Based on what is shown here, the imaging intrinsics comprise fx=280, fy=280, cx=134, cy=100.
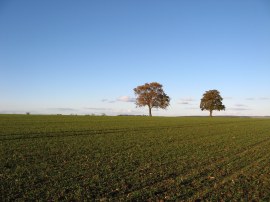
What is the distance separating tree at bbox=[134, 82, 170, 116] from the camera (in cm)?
11700

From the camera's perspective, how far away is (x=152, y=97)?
117 meters

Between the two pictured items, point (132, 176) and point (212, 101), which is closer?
point (132, 176)

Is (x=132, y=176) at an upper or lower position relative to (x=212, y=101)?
lower

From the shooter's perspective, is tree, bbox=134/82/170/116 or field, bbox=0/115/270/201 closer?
field, bbox=0/115/270/201

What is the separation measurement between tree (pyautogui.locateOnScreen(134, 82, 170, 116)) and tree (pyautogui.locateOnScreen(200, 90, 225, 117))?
28.3m

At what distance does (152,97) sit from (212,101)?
118 ft

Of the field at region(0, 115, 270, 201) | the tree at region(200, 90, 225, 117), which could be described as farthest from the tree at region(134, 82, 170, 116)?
the field at region(0, 115, 270, 201)

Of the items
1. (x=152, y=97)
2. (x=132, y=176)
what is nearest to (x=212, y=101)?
(x=152, y=97)

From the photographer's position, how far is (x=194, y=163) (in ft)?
53.6

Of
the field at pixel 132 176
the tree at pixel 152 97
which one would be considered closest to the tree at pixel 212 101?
the tree at pixel 152 97

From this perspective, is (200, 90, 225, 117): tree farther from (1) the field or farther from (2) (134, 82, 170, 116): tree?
(1) the field

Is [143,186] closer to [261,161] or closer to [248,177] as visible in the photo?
[248,177]

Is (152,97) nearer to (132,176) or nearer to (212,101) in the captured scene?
(212,101)

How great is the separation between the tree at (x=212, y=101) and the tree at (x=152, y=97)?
28344 millimetres
